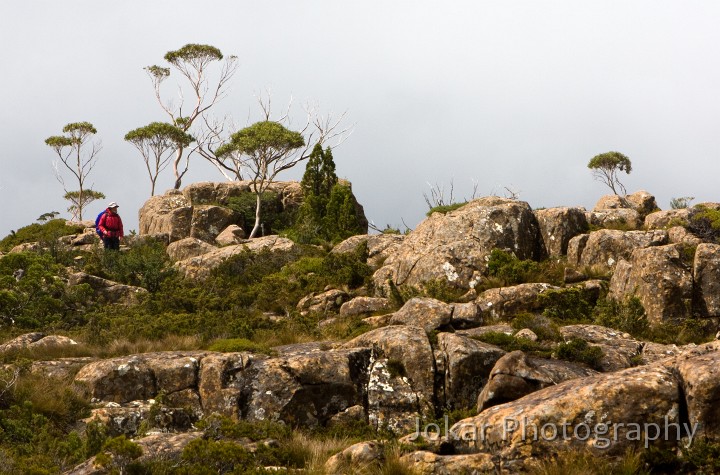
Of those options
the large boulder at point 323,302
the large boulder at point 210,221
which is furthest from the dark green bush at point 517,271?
the large boulder at point 210,221

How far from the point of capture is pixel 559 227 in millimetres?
28484

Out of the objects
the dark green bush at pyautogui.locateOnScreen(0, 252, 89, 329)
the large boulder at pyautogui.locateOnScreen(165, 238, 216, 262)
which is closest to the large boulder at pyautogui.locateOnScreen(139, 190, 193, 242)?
the large boulder at pyautogui.locateOnScreen(165, 238, 216, 262)

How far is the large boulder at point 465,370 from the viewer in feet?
52.9

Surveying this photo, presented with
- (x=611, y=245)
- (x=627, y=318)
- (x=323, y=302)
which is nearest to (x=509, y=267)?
(x=611, y=245)

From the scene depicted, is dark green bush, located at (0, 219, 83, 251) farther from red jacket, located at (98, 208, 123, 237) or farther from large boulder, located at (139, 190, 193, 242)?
red jacket, located at (98, 208, 123, 237)

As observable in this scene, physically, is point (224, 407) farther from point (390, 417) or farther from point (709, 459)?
point (709, 459)

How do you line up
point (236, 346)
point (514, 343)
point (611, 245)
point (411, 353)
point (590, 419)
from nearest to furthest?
point (590, 419)
point (411, 353)
point (514, 343)
point (236, 346)
point (611, 245)

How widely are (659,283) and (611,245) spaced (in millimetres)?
4198

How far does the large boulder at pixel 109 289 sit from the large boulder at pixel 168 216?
43.3 ft

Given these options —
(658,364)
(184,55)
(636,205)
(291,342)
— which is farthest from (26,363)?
(184,55)

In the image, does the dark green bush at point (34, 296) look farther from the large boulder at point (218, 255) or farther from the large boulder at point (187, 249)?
the large boulder at point (187, 249)

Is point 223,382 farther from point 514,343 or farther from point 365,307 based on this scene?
Result: point 365,307

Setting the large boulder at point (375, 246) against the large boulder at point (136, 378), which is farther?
the large boulder at point (375, 246)

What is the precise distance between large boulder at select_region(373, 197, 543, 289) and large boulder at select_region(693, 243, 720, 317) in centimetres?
637
